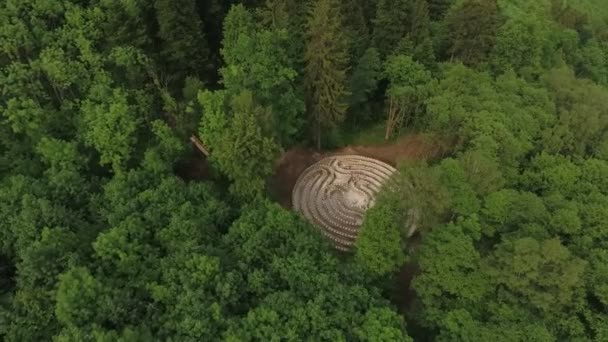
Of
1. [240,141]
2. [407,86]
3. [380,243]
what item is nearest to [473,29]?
[407,86]

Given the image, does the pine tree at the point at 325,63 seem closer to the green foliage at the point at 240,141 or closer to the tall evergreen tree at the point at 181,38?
the green foliage at the point at 240,141

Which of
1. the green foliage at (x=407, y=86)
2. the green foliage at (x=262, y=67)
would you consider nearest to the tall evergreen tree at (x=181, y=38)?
the green foliage at (x=262, y=67)

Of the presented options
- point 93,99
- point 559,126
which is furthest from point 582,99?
point 93,99

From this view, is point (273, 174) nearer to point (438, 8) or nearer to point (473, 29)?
point (473, 29)

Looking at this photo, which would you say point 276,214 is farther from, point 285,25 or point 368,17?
point 368,17

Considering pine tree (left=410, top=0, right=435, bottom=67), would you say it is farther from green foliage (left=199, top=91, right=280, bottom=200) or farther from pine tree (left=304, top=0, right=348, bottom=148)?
green foliage (left=199, top=91, right=280, bottom=200)

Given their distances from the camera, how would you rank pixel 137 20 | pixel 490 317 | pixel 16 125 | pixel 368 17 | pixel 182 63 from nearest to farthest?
pixel 490 317
pixel 16 125
pixel 137 20
pixel 182 63
pixel 368 17

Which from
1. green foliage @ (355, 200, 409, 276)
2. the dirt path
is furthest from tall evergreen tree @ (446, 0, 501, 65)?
green foliage @ (355, 200, 409, 276)
